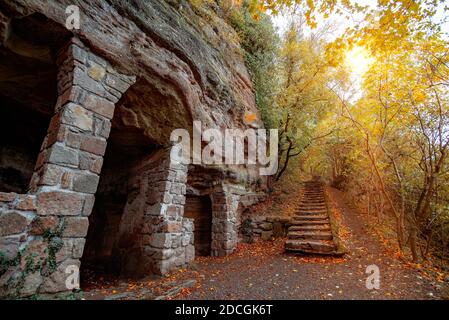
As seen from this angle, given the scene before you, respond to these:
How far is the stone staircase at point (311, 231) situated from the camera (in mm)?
5245

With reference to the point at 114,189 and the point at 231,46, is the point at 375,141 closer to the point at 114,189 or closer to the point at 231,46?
the point at 231,46

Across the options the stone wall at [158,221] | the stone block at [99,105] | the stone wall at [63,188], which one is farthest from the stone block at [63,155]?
the stone wall at [158,221]

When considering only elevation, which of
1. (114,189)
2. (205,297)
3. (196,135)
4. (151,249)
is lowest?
(205,297)

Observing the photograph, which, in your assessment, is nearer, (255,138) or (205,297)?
(205,297)

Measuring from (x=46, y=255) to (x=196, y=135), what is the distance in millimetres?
3385

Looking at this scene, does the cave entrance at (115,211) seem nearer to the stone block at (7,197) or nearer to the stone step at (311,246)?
the stone block at (7,197)

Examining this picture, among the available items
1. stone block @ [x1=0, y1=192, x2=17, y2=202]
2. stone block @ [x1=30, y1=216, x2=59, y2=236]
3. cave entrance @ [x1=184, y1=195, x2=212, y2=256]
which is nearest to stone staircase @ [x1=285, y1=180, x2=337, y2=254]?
cave entrance @ [x1=184, y1=195, x2=212, y2=256]

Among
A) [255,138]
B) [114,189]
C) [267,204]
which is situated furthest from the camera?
[267,204]

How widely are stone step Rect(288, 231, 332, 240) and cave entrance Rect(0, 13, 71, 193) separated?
257 inches

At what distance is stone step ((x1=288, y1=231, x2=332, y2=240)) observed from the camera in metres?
5.68

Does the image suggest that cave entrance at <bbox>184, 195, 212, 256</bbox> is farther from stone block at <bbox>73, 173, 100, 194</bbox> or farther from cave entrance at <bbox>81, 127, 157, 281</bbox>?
stone block at <bbox>73, 173, 100, 194</bbox>

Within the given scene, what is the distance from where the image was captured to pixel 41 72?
3172 mm

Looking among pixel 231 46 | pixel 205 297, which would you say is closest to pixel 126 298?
pixel 205 297
